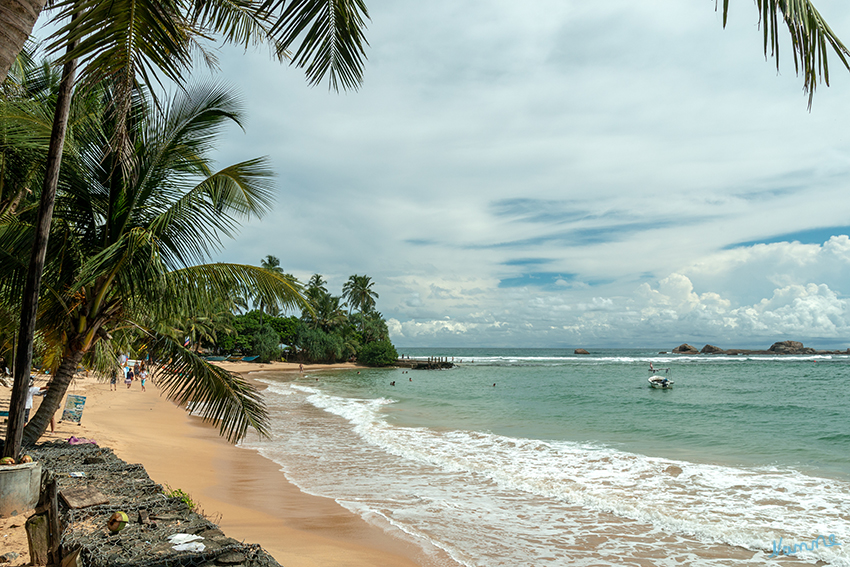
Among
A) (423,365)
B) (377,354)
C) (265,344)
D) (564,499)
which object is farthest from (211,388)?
(423,365)

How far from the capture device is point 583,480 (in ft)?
32.3

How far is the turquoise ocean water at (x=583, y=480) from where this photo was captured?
21.2ft

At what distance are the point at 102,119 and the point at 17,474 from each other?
3972mm

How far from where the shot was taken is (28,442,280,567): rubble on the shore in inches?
136

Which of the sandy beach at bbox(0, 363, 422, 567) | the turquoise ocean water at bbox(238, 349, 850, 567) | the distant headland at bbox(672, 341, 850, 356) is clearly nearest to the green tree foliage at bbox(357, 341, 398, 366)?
the turquoise ocean water at bbox(238, 349, 850, 567)

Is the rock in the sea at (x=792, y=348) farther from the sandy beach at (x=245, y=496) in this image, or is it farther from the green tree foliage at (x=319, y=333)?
the sandy beach at (x=245, y=496)

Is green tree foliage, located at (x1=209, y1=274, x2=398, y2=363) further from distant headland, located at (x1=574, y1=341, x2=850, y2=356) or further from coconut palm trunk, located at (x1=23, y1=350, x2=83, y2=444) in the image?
distant headland, located at (x1=574, y1=341, x2=850, y2=356)

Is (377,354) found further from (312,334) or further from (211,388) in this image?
(211,388)

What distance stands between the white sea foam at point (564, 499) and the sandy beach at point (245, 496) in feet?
1.74

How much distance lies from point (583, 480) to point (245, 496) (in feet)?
20.7

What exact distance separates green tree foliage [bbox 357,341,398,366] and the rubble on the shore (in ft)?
213

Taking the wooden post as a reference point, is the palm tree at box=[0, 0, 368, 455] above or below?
above

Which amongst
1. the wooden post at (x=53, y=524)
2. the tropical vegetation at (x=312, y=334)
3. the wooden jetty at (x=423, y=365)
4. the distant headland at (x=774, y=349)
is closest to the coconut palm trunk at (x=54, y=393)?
the wooden post at (x=53, y=524)

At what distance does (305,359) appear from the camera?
68.8 metres
